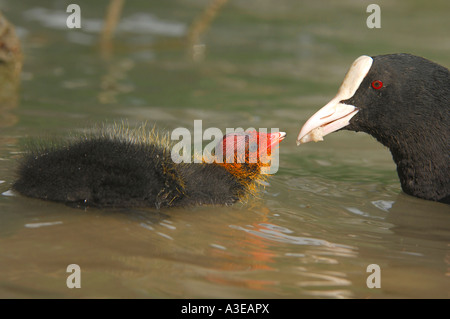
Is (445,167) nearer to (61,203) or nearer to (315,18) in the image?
(61,203)

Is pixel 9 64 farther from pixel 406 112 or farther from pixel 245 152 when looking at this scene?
pixel 406 112

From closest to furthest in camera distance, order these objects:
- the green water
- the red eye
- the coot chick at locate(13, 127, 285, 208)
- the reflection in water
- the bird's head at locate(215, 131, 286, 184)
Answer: the green water
the coot chick at locate(13, 127, 285, 208)
the bird's head at locate(215, 131, 286, 184)
the red eye
the reflection in water

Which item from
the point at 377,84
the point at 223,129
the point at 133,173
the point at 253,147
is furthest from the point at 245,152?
the point at 223,129

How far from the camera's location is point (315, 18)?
1197 centimetres

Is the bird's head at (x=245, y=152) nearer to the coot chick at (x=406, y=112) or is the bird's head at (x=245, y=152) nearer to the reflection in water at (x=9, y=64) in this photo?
the coot chick at (x=406, y=112)

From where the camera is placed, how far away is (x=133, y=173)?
415 centimetres

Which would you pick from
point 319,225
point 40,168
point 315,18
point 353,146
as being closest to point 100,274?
point 40,168

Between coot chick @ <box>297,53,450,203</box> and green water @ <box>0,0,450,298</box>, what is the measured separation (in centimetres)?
23

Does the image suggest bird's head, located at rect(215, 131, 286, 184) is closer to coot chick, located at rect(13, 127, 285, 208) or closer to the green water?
coot chick, located at rect(13, 127, 285, 208)

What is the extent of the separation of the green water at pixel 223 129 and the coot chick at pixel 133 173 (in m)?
0.10

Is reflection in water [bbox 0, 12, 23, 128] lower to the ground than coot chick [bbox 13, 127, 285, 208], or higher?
higher

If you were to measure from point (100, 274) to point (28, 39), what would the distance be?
7.54 meters

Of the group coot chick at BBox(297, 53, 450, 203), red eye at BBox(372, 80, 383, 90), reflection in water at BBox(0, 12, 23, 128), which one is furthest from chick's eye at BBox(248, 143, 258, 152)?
reflection in water at BBox(0, 12, 23, 128)

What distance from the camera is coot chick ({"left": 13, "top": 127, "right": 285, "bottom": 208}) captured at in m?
4.13
